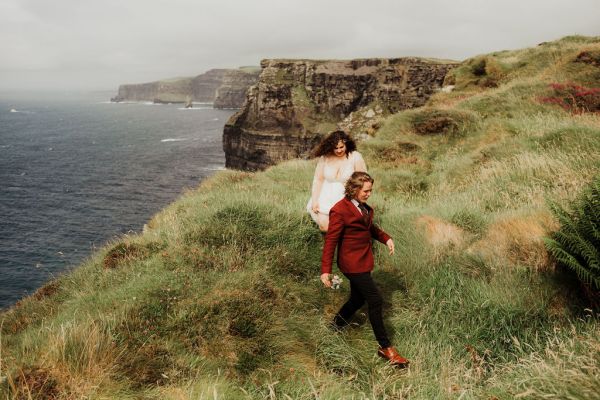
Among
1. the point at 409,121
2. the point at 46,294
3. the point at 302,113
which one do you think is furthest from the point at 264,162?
the point at 46,294

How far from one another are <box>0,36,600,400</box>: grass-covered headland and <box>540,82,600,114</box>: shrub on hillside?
20.3ft

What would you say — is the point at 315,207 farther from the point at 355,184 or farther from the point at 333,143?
the point at 355,184

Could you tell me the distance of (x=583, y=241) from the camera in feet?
15.4

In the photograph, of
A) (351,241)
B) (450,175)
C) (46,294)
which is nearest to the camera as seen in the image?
(351,241)

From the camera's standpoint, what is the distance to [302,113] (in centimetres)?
11581

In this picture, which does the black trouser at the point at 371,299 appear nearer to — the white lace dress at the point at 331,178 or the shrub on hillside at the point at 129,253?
the white lace dress at the point at 331,178

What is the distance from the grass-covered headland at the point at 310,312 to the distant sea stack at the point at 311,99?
3381 inches

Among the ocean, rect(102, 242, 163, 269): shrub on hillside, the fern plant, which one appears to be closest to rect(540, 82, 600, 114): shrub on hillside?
the fern plant

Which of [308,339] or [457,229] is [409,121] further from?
[308,339]

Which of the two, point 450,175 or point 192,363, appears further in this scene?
point 450,175

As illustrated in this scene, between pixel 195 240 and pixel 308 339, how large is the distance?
10.3ft

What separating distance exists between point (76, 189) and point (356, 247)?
67027 millimetres

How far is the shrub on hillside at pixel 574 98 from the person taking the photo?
15.2 metres

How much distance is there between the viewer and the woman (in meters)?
7.15
